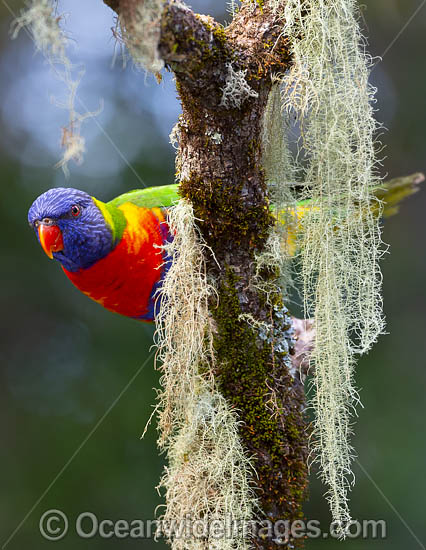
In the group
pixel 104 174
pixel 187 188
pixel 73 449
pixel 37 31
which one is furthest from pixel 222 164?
pixel 73 449

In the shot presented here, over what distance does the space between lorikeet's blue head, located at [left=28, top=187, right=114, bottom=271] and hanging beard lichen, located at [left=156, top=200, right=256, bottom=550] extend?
1.62 feet

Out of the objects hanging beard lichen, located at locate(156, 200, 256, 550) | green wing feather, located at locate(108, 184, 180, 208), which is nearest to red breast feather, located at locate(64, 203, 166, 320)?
green wing feather, located at locate(108, 184, 180, 208)

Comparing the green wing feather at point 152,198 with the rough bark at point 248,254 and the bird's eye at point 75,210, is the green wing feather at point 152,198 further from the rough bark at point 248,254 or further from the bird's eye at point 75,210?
the rough bark at point 248,254

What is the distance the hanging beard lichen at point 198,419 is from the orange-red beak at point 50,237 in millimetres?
548

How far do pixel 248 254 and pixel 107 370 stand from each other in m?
2.00

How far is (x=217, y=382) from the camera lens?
1.06m

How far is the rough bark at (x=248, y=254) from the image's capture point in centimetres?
98

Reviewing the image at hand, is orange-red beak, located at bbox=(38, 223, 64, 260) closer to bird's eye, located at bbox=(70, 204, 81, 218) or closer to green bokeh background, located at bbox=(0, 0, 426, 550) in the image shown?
bird's eye, located at bbox=(70, 204, 81, 218)

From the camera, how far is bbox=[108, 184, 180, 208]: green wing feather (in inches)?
64.2

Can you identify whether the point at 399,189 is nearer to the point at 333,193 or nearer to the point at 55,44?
the point at 333,193

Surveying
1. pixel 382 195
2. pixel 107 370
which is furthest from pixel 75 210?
pixel 107 370

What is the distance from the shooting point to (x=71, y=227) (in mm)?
1481

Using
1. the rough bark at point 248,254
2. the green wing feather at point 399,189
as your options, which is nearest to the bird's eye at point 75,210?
the rough bark at point 248,254

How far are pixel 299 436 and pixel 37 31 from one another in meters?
0.95
